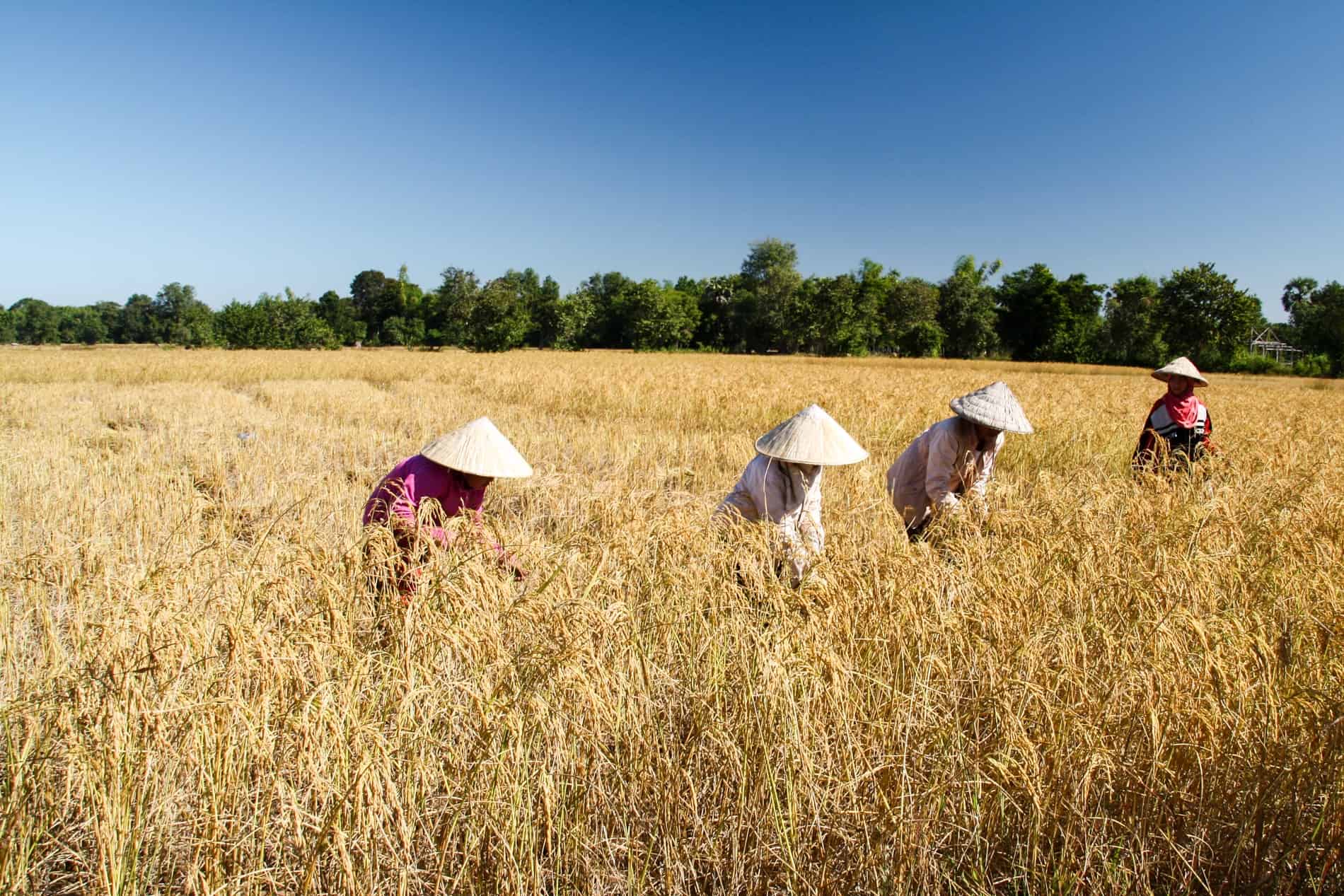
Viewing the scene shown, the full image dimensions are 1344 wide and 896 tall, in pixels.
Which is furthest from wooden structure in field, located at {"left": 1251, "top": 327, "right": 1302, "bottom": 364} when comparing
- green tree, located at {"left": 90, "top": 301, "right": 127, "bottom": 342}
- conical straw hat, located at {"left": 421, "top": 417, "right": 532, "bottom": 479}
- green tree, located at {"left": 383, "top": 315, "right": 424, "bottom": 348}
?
green tree, located at {"left": 90, "top": 301, "right": 127, "bottom": 342}

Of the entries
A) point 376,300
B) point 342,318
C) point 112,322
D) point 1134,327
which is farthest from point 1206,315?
point 112,322

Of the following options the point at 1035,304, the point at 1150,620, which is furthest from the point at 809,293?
the point at 1150,620

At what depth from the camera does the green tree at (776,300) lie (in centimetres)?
6197

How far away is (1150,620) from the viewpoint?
2486mm

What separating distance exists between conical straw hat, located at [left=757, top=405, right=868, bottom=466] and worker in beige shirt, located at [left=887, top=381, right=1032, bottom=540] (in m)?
0.61

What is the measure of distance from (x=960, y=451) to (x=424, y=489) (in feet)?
10.8

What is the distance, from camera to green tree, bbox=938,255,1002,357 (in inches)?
2269

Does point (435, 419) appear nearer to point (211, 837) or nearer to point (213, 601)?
point (213, 601)

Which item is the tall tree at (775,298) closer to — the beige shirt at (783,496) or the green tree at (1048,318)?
the green tree at (1048,318)

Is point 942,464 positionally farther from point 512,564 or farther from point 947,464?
point 512,564

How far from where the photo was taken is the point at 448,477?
3.44m

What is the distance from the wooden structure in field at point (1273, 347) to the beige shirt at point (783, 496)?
75809 millimetres

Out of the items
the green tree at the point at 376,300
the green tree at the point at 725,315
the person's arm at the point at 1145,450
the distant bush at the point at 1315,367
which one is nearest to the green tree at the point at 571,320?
the green tree at the point at 725,315

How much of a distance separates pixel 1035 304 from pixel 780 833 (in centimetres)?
6546
